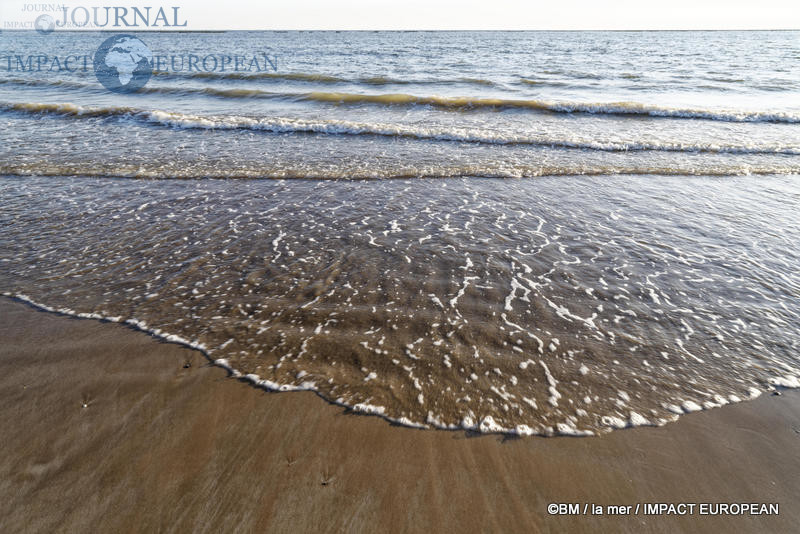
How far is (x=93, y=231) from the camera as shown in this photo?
286 inches

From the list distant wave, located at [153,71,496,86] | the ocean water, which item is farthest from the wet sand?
distant wave, located at [153,71,496,86]

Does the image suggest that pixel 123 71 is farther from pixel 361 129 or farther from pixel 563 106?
pixel 563 106

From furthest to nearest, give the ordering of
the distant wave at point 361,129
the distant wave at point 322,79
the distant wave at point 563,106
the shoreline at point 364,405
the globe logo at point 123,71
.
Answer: the distant wave at point 322,79
the globe logo at point 123,71
the distant wave at point 563,106
the distant wave at point 361,129
the shoreline at point 364,405

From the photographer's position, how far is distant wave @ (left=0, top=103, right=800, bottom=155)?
43.3 ft

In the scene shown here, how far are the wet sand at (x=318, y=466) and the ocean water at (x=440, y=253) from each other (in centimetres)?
29

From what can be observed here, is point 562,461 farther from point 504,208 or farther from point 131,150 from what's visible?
point 131,150

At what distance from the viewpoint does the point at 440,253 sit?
672 centimetres

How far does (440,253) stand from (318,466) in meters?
4.29

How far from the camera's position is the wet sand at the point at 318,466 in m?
2.89

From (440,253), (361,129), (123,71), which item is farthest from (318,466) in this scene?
(123,71)

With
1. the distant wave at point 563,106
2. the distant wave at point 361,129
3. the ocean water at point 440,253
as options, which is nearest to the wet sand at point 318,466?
the ocean water at point 440,253

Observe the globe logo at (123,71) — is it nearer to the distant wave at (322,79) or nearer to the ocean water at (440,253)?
the distant wave at (322,79)

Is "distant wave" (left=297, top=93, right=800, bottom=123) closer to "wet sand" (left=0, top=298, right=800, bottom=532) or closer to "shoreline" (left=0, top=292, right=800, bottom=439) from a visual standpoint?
"shoreline" (left=0, top=292, right=800, bottom=439)

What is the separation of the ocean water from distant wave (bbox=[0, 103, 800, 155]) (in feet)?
0.39
